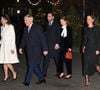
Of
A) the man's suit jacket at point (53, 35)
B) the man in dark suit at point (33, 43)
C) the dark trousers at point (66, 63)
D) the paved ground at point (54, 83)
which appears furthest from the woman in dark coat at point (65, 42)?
the man in dark suit at point (33, 43)

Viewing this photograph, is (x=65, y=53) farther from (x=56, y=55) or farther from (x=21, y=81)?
(x=21, y=81)

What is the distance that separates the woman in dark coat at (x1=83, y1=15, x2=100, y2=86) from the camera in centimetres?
1233

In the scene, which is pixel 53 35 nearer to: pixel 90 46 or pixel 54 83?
pixel 54 83

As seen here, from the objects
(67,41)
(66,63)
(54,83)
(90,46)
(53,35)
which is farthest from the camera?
(66,63)

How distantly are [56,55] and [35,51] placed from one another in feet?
5.38

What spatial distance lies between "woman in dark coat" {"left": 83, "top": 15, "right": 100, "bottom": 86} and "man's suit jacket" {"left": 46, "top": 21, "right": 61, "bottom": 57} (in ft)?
4.41

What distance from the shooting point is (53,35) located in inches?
536

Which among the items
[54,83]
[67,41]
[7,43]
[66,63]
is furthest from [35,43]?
[66,63]

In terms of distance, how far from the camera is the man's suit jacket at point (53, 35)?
44.7ft

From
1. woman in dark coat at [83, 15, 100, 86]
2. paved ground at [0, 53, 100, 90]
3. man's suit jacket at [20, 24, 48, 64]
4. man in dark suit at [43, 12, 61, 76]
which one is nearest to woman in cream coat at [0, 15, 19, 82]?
paved ground at [0, 53, 100, 90]

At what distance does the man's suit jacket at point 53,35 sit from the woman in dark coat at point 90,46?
1346 millimetres

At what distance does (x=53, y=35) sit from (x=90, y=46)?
1565 mm

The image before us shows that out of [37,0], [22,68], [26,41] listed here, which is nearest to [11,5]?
[37,0]

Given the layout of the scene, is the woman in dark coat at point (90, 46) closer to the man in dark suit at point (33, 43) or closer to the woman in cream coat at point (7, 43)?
the man in dark suit at point (33, 43)
